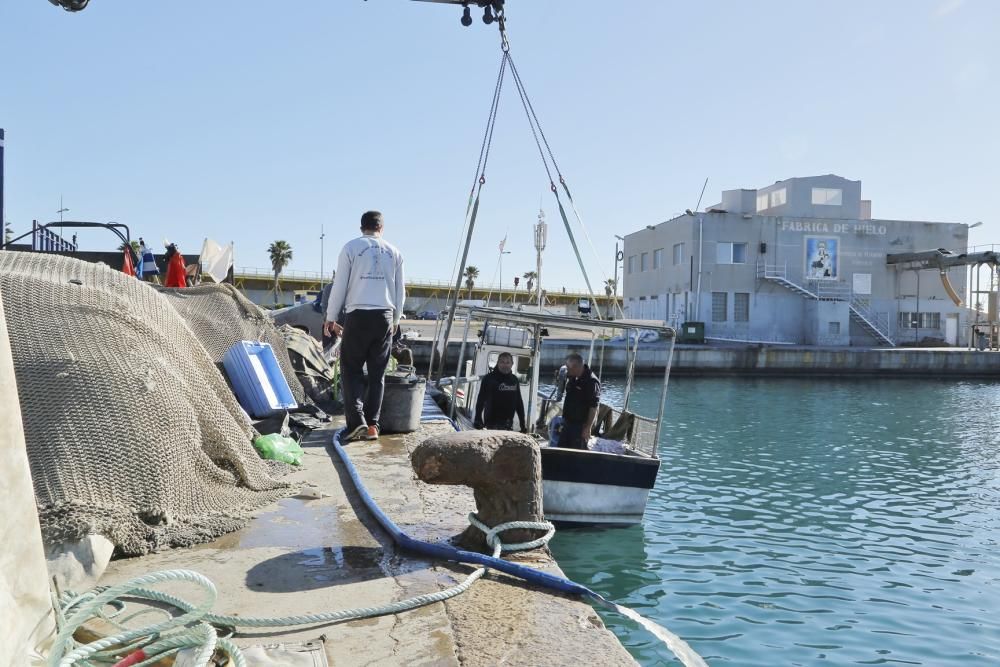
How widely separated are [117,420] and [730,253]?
148ft

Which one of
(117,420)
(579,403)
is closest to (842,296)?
(579,403)

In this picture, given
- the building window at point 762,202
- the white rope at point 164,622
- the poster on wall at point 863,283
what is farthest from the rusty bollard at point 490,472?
the building window at point 762,202

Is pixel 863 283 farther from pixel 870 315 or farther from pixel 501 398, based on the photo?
pixel 501 398

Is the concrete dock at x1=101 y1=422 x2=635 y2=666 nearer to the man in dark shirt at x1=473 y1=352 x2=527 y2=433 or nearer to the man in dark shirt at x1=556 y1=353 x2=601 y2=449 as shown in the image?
the man in dark shirt at x1=556 y1=353 x2=601 y2=449

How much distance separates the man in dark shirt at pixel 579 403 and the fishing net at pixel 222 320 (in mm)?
3216

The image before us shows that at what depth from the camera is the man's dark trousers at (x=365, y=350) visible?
6922 mm

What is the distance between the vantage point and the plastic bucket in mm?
7855

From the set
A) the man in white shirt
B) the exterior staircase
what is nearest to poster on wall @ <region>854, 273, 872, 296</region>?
the exterior staircase

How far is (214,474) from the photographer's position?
4.84 meters

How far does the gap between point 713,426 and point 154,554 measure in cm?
1843

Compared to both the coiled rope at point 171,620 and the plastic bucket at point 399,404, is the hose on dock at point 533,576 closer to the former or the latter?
the coiled rope at point 171,620

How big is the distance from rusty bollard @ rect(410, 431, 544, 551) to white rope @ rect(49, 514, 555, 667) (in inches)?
29.6

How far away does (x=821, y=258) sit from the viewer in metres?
46.8

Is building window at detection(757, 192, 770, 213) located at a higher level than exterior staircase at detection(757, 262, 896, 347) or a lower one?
higher
